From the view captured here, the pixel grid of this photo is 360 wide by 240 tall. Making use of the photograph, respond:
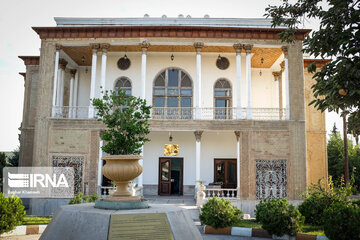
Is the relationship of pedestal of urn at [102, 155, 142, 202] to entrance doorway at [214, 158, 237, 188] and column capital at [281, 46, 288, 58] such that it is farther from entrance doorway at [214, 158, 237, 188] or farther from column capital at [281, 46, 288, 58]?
column capital at [281, 46, 288, 58]

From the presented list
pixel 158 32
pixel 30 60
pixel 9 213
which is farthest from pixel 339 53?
pixel 30 60

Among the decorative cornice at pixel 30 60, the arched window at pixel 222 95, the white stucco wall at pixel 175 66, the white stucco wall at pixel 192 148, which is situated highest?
the decorative cornice at pixel 30 60

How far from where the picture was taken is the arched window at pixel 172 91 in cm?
1934

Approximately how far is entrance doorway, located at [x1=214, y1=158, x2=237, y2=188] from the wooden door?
2696 mm

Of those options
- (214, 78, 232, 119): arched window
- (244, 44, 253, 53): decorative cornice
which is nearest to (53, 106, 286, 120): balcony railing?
(214, 78, 232, 119): arched window

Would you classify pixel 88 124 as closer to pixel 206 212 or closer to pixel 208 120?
pixel 208 120

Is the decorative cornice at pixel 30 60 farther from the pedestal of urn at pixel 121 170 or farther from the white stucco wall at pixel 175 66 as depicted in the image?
the pedestal of urn at pixel 121 170

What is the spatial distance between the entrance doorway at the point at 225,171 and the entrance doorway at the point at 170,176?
203cm

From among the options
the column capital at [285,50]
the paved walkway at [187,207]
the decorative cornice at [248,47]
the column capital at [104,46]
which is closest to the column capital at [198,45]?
the decorative cornice at [248,47]

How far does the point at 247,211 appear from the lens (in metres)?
16.0

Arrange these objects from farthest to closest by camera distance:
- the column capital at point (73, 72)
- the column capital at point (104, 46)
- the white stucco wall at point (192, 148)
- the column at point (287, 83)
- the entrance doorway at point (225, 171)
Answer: the column capital at point (73, 72)
the white stucco wall at point (192, 148)
the entrance doorway at point (225, 171)
the column capital at point (104, 46)
the column at point (287, 83)

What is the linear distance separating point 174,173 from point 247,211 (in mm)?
5136

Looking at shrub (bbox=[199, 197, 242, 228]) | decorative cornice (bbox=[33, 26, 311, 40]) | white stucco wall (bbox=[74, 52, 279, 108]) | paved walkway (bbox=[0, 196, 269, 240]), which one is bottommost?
paved walkway (bbox=[0, 196, 269, 240])

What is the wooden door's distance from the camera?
19312mm
